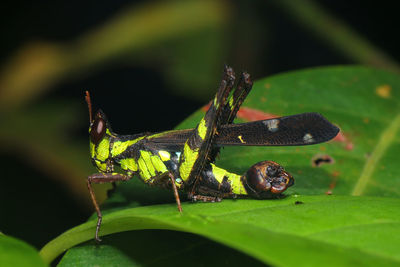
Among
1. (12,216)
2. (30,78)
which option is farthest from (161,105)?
(12,216)

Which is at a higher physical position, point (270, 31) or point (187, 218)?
point (270, 31)

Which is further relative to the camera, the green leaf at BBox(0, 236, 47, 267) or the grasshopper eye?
the grasshopper eye

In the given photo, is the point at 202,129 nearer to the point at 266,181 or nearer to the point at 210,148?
the point at 210,148

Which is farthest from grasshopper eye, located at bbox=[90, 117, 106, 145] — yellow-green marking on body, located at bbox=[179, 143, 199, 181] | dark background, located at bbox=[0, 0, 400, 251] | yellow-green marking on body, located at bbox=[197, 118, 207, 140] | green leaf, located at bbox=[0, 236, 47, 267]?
dark background, located at bbox=[0, 0, 400, 251]

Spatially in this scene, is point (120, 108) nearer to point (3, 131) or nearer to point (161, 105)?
point (161, 105)

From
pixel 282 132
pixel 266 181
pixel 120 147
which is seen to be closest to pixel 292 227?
pixel 266 181

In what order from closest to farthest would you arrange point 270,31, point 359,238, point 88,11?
1. point 359,238
2. point 270,31
3. point 88,11

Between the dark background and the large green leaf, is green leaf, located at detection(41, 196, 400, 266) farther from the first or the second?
the dark background
